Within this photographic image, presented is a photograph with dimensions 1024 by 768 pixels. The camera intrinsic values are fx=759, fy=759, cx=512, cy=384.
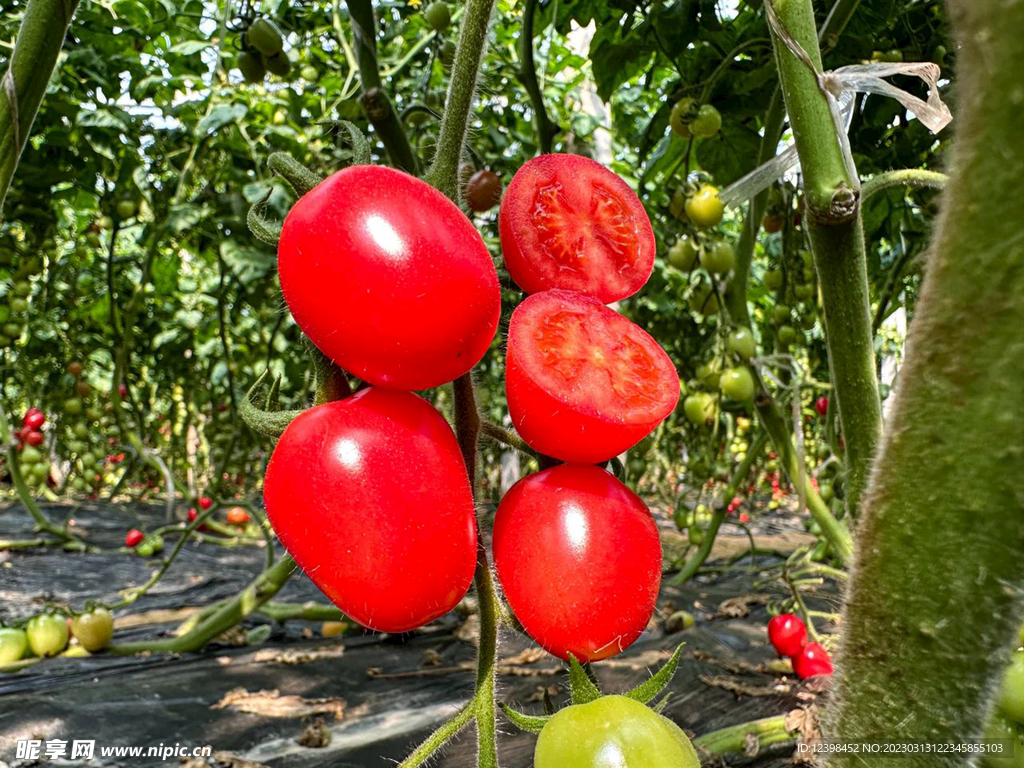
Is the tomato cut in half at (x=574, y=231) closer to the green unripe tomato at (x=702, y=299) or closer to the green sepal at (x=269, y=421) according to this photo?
the green sepal at (x=269, y=421)

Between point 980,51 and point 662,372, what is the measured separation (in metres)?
0.34

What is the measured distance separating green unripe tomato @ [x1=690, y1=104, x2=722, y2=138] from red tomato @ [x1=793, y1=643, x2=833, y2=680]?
113 cm

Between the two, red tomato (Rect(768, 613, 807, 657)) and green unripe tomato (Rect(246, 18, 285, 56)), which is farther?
red tomato (Rect(768, 613, 807, 657))

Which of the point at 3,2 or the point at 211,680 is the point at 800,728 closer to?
the point at 211,680

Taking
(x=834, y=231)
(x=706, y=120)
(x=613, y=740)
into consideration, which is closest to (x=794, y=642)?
(x=706, y=120)

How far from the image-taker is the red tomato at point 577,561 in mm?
479

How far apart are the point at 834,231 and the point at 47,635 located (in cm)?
202

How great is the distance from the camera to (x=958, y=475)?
0.23 meters

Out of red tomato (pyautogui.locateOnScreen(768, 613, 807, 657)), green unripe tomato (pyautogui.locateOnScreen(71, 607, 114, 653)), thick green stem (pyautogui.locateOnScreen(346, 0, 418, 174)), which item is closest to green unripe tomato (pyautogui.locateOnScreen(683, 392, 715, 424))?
red tomato (pyautogui.locateOnScreen(768, 613, 807, 657))

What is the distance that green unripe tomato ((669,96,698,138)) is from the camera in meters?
1.40

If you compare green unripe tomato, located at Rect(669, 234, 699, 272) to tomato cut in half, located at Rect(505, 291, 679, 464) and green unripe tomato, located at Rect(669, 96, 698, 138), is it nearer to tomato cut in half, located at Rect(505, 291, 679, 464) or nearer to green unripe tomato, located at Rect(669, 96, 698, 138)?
green unripe tomato, located at Rect(669, 96, 698, 138)

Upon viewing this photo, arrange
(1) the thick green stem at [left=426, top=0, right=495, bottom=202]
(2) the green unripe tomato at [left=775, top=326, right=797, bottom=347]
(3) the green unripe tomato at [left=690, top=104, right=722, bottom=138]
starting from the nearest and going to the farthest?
(1) the thick green stem at [left=426, top=0, right=495, bottom=202], (3) the green unripe tomato at [left=690, top=104, right=722, bottom=138], (2) the green unripe tomato at [left=775, top=326, right=797, bottom=347]

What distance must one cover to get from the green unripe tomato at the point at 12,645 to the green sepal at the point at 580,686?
6.12 feet

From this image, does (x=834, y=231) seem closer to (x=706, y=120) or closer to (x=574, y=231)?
(x=574, y=231)
